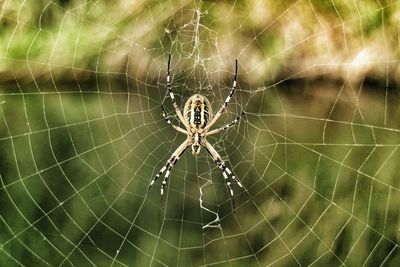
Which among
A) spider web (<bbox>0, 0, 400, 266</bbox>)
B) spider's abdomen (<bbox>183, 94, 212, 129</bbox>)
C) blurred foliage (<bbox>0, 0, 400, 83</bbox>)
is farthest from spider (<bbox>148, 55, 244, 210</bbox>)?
blurred foliage (<bbox>0, 0, 400, 83</bbox>)

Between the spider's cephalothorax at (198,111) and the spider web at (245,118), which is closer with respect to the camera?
the spider web at (245,118)

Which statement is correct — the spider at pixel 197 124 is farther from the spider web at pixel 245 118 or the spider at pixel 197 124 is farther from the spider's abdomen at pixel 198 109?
the spider web at pixel 245 118

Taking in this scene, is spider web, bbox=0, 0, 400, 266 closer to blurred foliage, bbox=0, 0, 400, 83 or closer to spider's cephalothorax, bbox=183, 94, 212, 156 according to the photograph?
blurred foliage, bbox=0, 0, 400, 83

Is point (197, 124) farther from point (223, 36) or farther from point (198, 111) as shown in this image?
point (223, 36)

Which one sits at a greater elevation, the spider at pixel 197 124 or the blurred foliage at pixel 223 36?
the blurred foliage at pixel 223 36

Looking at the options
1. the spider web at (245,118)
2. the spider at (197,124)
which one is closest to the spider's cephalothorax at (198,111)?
the spider at (197,124)

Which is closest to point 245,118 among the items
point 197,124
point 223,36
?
point 197,124

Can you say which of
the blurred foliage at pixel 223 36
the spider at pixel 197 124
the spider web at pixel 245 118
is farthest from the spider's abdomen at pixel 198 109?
the blurred foliage at pixel 223 36

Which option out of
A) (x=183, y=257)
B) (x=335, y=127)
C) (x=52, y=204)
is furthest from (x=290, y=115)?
(x=52, y=204)

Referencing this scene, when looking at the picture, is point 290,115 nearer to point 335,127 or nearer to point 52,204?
point 335,127
